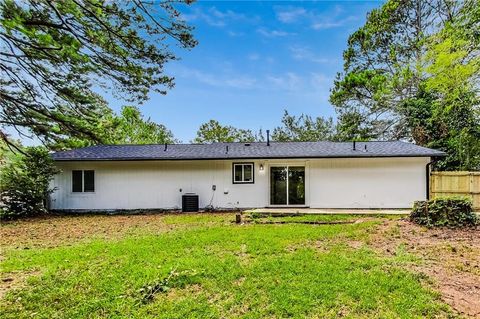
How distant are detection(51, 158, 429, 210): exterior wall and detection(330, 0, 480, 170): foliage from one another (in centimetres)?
547

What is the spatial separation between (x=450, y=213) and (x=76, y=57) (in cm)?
885

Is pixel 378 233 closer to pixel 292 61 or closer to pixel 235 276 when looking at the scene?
pixel 235 276

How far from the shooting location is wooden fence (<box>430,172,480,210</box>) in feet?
37.5

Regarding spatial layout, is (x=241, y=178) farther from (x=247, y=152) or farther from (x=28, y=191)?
(x=28, y=191)

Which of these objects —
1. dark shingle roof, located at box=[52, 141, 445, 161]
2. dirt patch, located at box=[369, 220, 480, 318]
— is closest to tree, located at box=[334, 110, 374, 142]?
dark shingle roof, located at box=[52, 141, 445, 161]

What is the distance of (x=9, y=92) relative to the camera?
187 inches

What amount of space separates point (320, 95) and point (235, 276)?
21528 mm

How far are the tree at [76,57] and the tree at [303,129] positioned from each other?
82.6 ft

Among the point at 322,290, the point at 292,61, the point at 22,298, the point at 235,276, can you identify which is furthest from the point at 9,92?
the point at 292,61

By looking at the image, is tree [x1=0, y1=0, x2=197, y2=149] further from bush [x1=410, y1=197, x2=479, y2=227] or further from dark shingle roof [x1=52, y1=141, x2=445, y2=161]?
dark shingle roof [x1=52, y1=141, x2=445, y2=161]

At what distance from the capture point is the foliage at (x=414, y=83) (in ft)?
49.1

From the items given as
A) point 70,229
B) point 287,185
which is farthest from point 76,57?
point 287,185

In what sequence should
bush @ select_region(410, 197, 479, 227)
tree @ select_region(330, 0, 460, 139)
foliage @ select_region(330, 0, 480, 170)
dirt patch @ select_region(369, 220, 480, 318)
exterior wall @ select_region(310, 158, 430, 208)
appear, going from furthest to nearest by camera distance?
tree @ select_region(330, 0, 460, 139) → foliage @ select_region(330, 0, 480, 170) → exterior wall @ select_region(310, 158, 430, 208) → bush @ select_region(410, 197, 479, 227) → dirt patch @ select_region(369, 220, 480, 318)

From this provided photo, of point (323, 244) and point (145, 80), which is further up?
point (145, 80)
